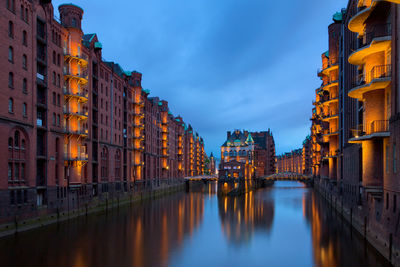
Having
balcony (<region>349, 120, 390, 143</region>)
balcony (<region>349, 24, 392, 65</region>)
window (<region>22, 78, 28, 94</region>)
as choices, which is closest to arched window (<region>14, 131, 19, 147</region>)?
window (<region>22, 78, 28, 94</region>)

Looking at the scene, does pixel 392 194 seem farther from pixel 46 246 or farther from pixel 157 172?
pixel 157 172

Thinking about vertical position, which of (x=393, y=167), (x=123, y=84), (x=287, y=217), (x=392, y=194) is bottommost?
(x=287, y=217)

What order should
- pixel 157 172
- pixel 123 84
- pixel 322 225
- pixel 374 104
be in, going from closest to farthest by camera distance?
1. pixel 374 104
2. pixel 322 225
3. pixel 123 84
4. pixel 157 172

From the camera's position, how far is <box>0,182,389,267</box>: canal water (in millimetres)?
28594

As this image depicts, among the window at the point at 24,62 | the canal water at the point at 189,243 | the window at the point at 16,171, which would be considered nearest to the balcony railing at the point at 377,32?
the canal water at the point at 189,243

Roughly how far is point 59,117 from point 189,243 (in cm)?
2552

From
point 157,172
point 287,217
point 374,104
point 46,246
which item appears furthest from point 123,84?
point 374,104

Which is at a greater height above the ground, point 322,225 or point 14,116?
point 14,116

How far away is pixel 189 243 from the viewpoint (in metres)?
36.2

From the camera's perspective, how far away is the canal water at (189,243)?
2859 centimetres

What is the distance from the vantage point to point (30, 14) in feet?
133

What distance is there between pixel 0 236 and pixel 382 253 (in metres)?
32.9

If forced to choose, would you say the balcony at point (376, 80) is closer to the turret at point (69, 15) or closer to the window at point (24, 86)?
the window at point (24, 86)

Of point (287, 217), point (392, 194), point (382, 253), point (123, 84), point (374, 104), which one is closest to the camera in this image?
point (392, 194)
